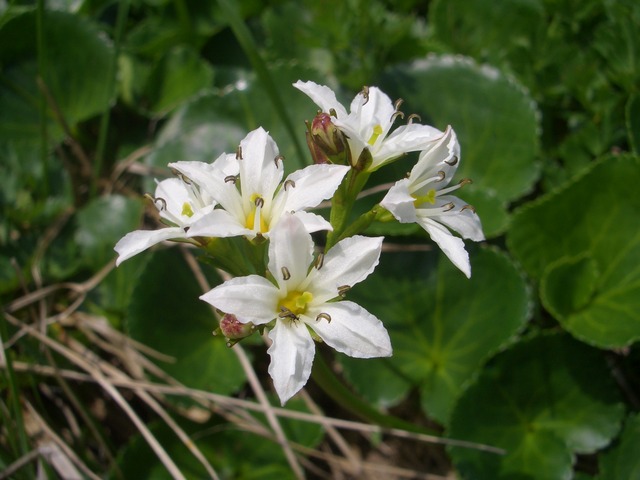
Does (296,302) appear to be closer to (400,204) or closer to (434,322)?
(400,204)

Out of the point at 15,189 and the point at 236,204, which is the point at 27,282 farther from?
the point at 236,204

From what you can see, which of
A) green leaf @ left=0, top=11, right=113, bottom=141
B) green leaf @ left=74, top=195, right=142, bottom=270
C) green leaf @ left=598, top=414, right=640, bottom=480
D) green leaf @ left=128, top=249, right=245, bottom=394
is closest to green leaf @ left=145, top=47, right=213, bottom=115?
green leaf @ left=0, top=11, right=113, bottom=141

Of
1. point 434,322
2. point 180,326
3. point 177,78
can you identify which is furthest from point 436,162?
point 177,78

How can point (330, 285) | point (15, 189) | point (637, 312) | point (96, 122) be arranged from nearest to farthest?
point (330, 285)
point (637, 312)
point (15, 189)
point (96, 122)

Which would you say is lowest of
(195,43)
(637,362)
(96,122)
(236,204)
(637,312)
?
(637,362)

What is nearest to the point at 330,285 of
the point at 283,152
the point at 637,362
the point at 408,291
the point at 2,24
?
the point at 408,291

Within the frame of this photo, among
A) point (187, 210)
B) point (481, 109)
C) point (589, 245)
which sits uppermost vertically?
point (187, 210)

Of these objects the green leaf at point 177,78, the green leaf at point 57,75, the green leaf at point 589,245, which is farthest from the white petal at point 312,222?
the green leaf at point 57,75
